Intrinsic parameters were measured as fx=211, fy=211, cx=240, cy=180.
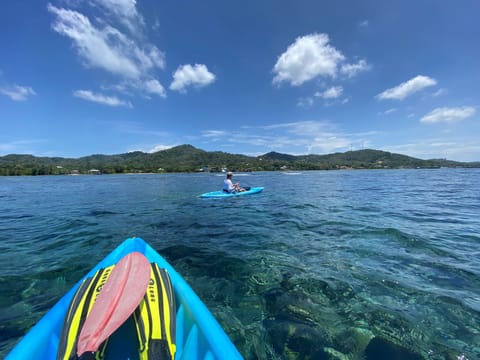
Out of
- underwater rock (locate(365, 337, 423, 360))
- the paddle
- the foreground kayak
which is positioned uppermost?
the paddle

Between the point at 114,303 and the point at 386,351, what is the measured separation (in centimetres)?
376

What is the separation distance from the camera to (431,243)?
679 centimetres

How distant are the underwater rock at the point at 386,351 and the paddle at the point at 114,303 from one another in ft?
10.7

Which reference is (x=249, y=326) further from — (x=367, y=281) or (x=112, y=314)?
(x=367, y=281)

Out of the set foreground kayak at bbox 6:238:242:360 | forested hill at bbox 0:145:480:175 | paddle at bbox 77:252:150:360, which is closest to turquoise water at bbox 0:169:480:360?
foreground kayak at bbox 6:238:242:360

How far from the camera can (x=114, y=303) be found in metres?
2.59

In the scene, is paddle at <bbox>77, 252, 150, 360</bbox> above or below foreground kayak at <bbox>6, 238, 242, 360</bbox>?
above

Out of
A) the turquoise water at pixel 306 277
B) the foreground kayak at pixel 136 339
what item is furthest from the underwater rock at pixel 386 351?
the foreground kayak at pixel 136 339

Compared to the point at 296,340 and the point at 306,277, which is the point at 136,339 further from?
the point at 306,277

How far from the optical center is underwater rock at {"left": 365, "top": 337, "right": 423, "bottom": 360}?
9.54ft

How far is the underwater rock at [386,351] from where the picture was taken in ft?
9.54

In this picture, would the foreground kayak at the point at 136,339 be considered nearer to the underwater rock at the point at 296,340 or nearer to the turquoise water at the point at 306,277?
the turquoise water at the point at 306,277

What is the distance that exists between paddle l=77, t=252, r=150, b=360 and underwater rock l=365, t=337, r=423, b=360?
327 cm

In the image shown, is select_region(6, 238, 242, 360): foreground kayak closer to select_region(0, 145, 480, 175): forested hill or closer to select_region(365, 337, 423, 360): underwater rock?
select_region(365, 337, 423, 360): underwater rock
